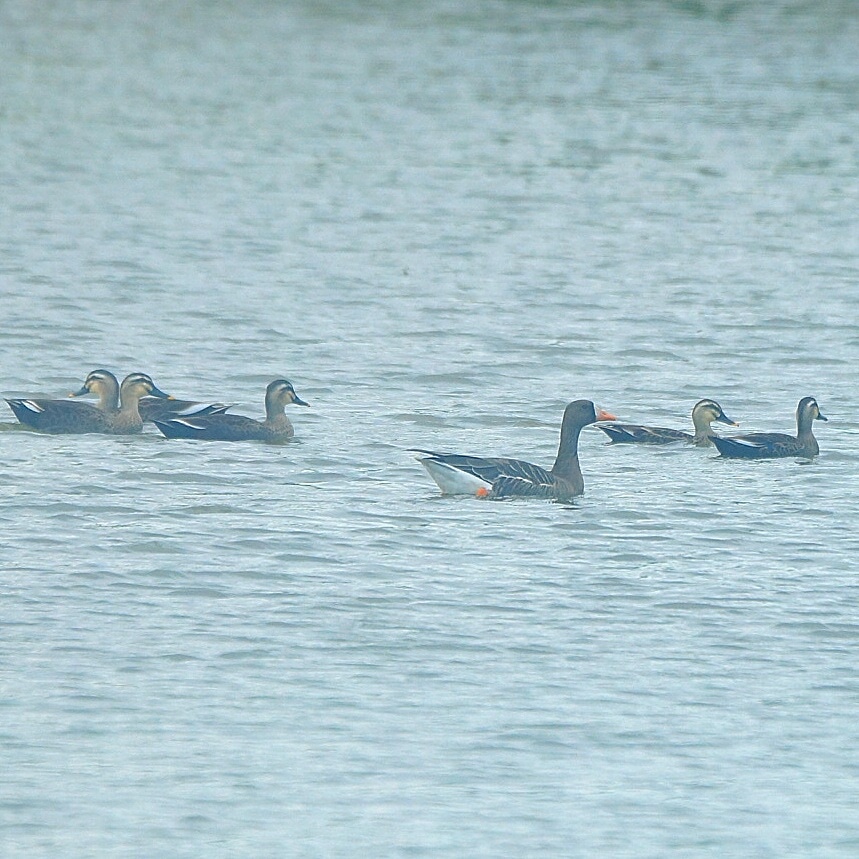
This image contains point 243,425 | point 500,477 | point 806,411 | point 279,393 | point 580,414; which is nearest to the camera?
point 500,477

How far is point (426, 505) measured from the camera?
17.0m

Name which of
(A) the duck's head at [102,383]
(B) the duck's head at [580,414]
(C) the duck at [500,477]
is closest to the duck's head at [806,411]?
(B) the duck's head at [580,414]

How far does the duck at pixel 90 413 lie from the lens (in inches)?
752

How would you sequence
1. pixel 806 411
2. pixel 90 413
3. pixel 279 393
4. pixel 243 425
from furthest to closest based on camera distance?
pixel 90 413
pixel 279 393
pixel 243 425
pixel 806 411

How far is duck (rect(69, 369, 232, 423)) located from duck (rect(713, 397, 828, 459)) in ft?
14.3

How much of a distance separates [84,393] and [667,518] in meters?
6.12

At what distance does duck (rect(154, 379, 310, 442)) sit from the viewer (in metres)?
19.0

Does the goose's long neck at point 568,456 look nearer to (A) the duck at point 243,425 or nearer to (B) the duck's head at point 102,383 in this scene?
(A) the duck at point 243,425

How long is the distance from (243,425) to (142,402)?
1.29 m

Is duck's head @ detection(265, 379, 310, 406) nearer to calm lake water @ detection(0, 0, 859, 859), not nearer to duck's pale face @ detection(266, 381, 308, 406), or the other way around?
duck's pale face @ detection(266, 381, 308, 406)

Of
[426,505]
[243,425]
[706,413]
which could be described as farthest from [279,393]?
[706,413]

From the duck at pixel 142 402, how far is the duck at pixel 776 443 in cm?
436

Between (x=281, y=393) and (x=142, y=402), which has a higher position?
(x=281, y=393)

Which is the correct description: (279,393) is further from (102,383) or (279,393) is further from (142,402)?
(102,383)
